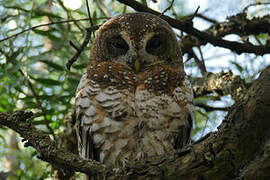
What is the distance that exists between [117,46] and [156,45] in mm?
297

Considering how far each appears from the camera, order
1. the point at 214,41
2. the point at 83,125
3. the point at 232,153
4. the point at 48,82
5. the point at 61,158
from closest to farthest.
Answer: the point at 232,153
the point at 61,158
the point at 83,125
the point at 214,41
the point at 48,82

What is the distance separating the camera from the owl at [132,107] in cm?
259

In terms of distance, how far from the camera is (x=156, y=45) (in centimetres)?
304

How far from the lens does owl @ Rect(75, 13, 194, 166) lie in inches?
102

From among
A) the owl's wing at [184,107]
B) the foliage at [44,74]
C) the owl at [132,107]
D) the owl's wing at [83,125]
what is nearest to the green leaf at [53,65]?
the foliage at [44,74]

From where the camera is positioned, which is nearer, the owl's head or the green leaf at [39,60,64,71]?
the owl's head

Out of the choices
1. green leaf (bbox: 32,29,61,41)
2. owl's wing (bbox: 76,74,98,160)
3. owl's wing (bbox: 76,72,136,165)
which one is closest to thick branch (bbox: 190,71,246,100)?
owl's wing (bbox: 76,72,136,165)

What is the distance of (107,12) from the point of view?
3.75 m

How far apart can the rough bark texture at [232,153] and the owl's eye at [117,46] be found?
4.52 feet

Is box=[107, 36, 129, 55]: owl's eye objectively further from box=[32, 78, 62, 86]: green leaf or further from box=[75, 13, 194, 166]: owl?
box=[32, 78, 62, 86]: green leaf

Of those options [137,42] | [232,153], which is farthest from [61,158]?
[137,42]

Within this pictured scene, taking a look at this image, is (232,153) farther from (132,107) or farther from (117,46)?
(117,46)

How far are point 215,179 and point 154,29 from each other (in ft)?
5.33

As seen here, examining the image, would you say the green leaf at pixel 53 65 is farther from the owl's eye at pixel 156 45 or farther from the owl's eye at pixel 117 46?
the owl's eye at pixel 156 45
